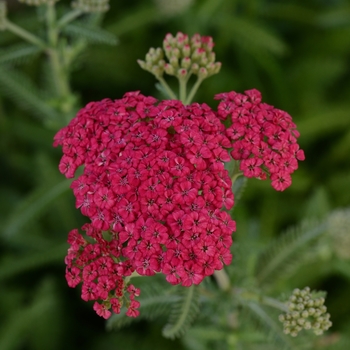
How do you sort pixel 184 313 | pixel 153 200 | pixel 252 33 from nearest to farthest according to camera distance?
pixel 153 200 → pixel 184 313 → pixel 252 33

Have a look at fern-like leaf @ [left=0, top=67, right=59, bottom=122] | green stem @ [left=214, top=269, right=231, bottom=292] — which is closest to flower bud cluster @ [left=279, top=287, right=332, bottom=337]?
green stem @ [left=214, top=269, right=231, bottom=292]

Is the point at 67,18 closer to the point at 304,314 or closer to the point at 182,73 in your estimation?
the point at 182,73

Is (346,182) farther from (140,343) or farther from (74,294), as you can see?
(74,294)

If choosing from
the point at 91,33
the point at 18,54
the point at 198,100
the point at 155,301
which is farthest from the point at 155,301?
the point at 198,100

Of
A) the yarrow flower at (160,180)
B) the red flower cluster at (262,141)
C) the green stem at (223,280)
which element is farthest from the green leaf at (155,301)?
the red flower cluster at (262,141)

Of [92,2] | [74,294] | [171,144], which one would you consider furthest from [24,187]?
[171,144]

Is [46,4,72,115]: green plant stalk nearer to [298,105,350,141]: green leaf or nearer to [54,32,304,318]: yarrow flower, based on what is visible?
[54,32,304,318]: yarrow flower

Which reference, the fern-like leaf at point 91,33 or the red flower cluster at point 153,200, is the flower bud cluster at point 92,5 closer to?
the fern-like leaf at point 91,33
